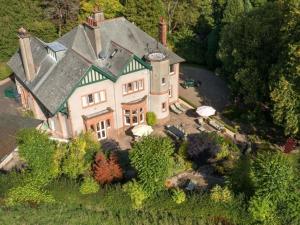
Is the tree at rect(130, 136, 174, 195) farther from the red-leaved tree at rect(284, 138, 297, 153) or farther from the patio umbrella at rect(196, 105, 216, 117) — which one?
the red-leaved tree at rect(284, 138, 297, 153)

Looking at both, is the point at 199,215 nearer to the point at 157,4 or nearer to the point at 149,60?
the point at 149,60

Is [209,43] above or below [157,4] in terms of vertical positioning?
below

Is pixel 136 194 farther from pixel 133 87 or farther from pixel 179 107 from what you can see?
pixel 179 107

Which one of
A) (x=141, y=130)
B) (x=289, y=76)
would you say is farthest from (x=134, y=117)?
(x=289, y=76)

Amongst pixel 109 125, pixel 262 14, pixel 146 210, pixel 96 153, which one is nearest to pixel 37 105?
pixel 109 125

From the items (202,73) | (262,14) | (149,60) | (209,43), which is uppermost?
(262,14)
